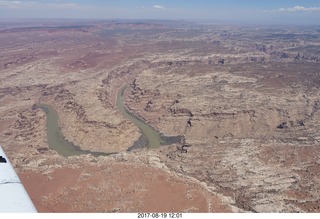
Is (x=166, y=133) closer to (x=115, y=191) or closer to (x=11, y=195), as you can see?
(x=115, y=191)

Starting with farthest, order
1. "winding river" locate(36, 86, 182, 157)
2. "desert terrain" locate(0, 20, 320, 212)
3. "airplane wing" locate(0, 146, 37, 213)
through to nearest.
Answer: "winding river" locate(36, 86, 182, 157)
"desert terrain" locate(0, 20, 320, 212)
"airplane wing" locate(0, 146, 37, 213)

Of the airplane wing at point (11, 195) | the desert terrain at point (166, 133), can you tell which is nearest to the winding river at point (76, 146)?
the desert terrain at point (166, 133)

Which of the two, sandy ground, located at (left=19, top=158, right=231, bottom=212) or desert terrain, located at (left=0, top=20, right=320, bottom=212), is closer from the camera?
sandy ground, located at (left=19, top=158, right=231, bottom=212)

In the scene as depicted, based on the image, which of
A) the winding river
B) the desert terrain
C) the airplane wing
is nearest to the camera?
the airplane wing

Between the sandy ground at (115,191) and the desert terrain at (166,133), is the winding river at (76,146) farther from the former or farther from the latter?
the sandy ground at (115,191)

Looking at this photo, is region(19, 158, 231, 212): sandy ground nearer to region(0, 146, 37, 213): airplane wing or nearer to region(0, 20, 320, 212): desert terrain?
region(0, 20, 320, 212): desert terrain

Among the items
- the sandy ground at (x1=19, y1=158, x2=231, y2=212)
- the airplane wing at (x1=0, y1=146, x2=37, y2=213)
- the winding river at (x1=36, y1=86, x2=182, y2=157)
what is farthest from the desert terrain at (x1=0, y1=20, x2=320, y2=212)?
the airplane wing at (x1=0, y1=146, x2=37, y2=213)

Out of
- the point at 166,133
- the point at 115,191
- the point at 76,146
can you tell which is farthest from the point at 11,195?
the point at 166,133
